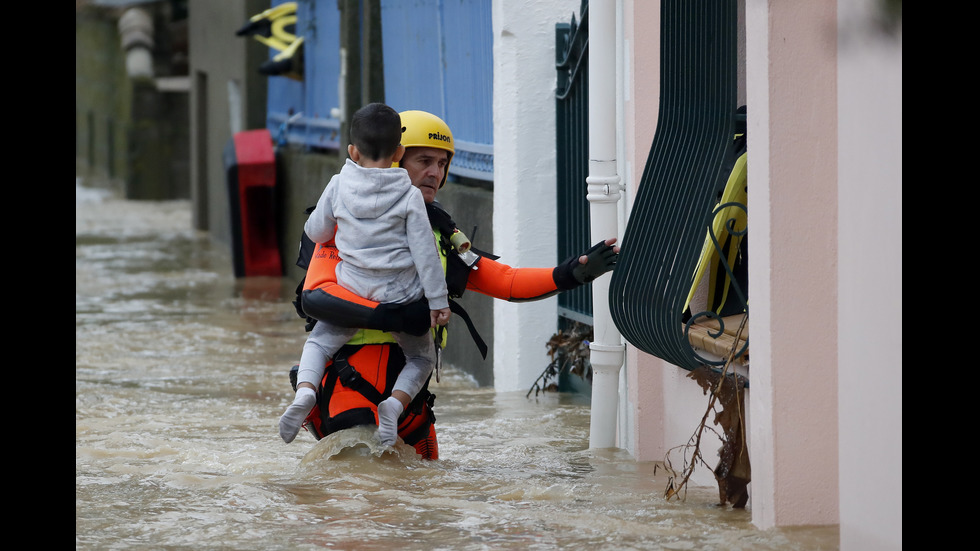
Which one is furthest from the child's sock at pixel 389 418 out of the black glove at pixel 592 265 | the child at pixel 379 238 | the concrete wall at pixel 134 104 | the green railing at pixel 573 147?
the concrete wall at pixel 134 104

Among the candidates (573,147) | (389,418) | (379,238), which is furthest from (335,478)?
(573,147)

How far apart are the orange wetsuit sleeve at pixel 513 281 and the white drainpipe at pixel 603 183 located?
61 centimetres

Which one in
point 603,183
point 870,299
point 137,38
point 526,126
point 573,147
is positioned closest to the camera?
point 870,299

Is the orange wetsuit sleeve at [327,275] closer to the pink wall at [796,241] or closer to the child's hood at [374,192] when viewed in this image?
the child's hood at [374,192]

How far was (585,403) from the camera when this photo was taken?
7.15m

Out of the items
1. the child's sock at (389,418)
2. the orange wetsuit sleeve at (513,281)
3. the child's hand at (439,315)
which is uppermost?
the orange wetsuit sleeve at (513,281)

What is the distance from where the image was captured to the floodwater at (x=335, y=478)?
4309 mm

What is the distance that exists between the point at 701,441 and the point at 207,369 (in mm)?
4383

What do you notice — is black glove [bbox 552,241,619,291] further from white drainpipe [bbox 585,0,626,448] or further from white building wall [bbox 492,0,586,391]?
white building wall [bbox 492,0,586,391]

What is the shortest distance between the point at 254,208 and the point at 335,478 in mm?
10177

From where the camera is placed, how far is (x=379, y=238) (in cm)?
486

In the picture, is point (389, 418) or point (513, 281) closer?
point (389, 418)

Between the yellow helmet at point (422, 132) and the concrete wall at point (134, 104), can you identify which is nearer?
the yellow helmet at point (422, 132)

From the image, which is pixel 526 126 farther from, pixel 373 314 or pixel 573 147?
pixel 373 314
